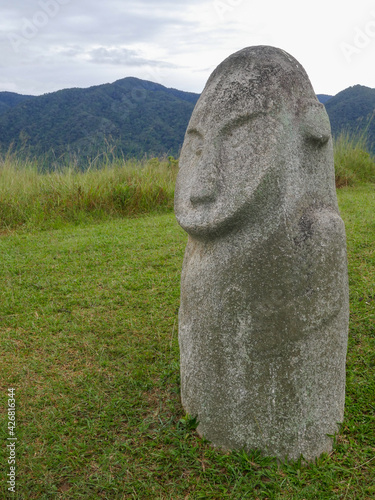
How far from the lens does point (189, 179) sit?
2291 millimetres

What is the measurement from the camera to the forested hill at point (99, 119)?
14570mm

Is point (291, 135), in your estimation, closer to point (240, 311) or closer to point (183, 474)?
point (240, 311)

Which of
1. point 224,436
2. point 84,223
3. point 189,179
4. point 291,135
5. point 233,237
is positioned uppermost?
point 291,135

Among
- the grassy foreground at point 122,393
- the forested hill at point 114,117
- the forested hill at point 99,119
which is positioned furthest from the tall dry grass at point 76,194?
the forested hill at point 99,119

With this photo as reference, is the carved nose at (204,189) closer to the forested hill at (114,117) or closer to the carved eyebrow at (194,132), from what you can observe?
the carved eyebrow at (194,132)

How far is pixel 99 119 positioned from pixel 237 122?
15290 mm

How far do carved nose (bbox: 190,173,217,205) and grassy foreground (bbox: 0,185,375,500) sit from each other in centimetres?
116

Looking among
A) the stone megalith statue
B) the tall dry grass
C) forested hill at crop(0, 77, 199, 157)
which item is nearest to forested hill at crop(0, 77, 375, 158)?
forested hill at crop(0, 77, 199, 157)

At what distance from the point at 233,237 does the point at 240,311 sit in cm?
33

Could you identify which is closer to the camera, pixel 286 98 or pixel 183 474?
pixel 286 98

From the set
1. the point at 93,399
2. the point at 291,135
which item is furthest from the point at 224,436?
the point at 291,135

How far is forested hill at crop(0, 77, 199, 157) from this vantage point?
14.6 m

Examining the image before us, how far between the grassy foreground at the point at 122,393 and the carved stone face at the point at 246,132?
1146 millimetres

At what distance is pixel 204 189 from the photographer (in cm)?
214
